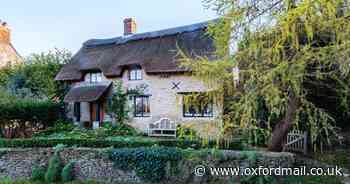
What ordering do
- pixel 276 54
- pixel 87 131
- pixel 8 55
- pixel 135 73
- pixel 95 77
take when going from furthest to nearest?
pixel 8 55 < pixel 95 77 < pixel 135 73 < pixel 87 131 < pixel 276 54

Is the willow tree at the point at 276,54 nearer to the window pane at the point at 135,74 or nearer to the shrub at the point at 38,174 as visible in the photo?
the shrub at the point at 38,174

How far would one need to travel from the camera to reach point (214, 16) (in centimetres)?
963

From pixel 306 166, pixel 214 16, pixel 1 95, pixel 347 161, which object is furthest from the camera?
pixel 1 95

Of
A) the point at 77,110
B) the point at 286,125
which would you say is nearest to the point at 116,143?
the point at 286,125

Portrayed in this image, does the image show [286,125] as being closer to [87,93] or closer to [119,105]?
[119,105]

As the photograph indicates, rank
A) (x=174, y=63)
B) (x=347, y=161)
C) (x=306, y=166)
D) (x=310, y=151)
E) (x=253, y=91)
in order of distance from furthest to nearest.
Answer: (x=174, y=63) → (x=310, y=151) → (x=347, y=161) → (x=306, y=166) → (x=253, y=91)

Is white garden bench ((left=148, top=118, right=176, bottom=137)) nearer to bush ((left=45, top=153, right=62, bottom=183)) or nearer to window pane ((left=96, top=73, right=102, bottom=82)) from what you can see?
window pane ((left=96, top=73, right=102, bottom=82))

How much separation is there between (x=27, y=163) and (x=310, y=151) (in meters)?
10.2

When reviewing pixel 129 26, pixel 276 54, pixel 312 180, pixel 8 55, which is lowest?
pixel 312 180

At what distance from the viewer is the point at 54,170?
10508 mm

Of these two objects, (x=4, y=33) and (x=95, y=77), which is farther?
(x=4, y=33)

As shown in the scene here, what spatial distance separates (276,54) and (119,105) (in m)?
12.6

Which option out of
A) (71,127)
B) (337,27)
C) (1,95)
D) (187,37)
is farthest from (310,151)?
(1,95)

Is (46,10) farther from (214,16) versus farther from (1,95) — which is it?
(214,16)
